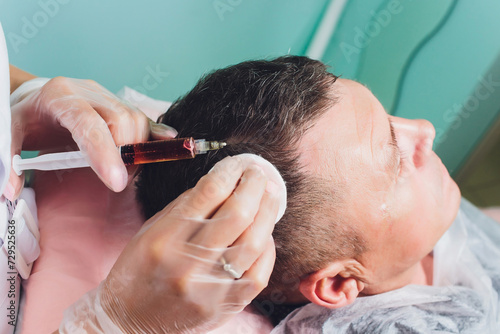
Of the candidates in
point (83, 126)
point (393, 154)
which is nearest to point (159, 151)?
point (83, 126)

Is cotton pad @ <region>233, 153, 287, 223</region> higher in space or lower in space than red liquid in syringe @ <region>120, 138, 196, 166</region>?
higher

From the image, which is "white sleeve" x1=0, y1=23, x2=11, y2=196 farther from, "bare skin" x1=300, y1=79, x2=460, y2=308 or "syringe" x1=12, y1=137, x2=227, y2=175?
"bare skin" x1=300, y1=79, x2=460, y2=308

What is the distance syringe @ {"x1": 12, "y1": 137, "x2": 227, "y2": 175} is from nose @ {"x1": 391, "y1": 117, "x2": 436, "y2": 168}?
1.61 ft

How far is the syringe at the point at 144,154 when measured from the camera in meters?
0.76

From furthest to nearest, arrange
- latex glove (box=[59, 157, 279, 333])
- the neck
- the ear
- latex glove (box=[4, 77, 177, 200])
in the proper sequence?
the neck < the ear < latex glove (box=[4, 77, 177, 200]) < latex glove (box=[59, 157, 279, 333])

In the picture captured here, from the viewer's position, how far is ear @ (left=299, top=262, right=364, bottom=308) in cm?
92

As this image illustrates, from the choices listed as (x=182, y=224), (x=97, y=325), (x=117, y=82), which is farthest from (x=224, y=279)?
(x=117, y=82)

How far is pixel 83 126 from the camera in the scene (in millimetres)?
830

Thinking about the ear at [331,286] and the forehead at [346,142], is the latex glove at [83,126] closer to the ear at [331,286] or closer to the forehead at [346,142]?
the forehead at [346,142]

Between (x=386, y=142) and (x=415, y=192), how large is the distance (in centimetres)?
16

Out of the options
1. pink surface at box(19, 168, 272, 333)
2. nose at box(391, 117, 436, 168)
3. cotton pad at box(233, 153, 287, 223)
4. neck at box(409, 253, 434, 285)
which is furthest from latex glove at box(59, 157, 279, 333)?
neck at box(409, 253, 434, 285)

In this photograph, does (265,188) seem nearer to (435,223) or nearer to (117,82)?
(435,223)

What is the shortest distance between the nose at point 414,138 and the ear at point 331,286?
1.11 ft

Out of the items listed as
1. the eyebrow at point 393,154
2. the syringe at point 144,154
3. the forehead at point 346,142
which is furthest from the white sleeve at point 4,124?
the eyebrow at point 393,154
